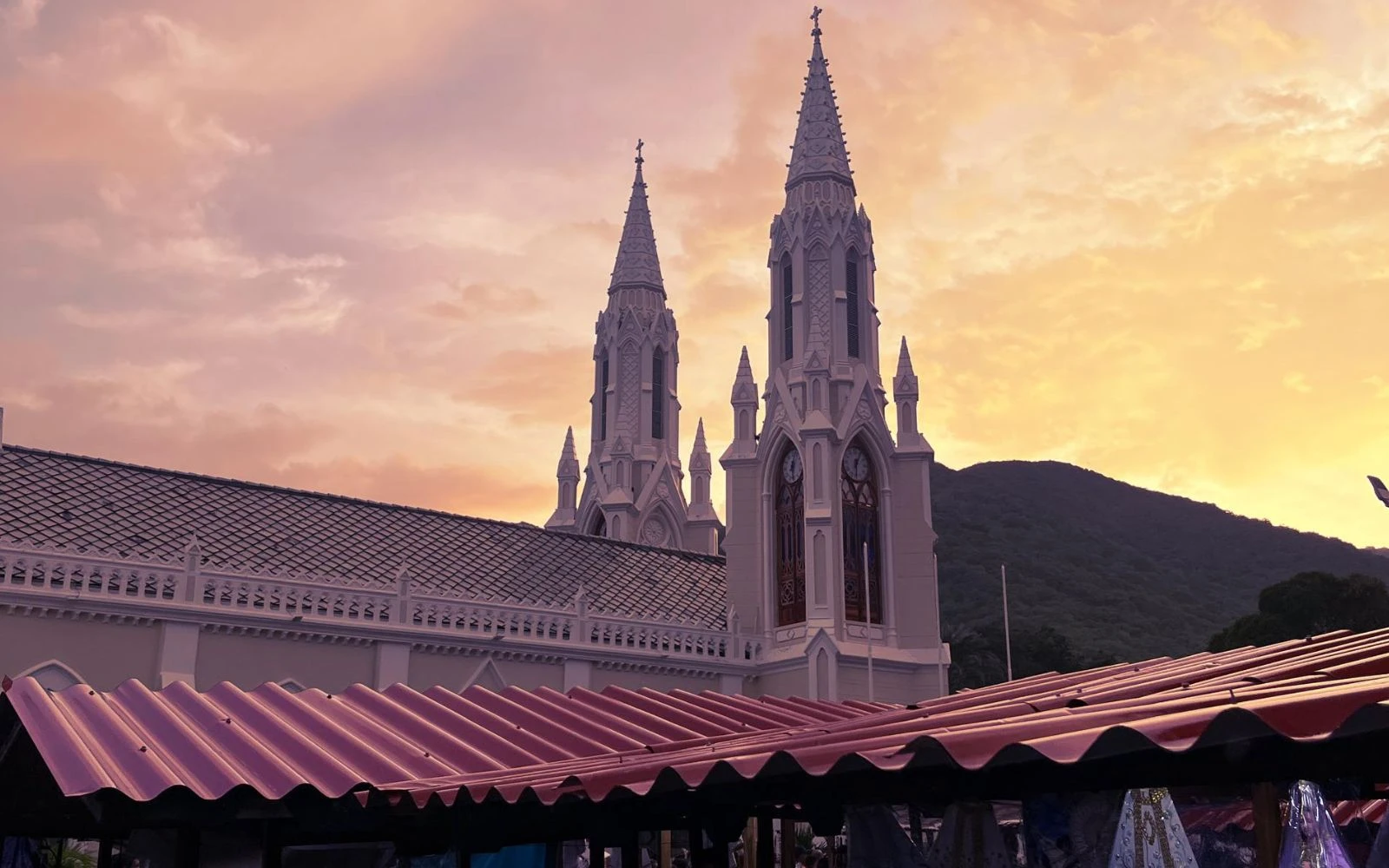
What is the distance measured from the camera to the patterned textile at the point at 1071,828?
8.10m

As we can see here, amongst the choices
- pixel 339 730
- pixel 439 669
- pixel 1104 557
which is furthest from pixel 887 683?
pixel 1104 557

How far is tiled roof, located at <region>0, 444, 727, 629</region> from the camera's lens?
88.7 feet

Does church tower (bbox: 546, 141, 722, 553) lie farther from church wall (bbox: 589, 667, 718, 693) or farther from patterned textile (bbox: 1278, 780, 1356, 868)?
patterned textile (bbox: 1278, 780, 1356, 868)

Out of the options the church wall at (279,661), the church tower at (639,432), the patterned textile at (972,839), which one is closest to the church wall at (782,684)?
the church wall at (279,661)

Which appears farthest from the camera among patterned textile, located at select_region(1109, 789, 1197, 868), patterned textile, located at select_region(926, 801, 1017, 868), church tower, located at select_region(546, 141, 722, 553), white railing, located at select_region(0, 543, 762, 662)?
church tower, located at select_region(546, 141, 722, 553)

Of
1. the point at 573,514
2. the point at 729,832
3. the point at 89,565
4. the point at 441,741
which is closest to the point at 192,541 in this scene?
the point at 89,565

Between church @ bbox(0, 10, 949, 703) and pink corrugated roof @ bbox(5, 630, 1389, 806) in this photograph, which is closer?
pink corrugated roof @ bbox(5, 630, 1389, 806)

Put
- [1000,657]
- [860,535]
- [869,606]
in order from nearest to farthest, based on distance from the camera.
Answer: [869,606]
[860,535]
[1000,657]

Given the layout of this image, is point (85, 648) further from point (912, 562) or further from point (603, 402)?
point (603, 402)

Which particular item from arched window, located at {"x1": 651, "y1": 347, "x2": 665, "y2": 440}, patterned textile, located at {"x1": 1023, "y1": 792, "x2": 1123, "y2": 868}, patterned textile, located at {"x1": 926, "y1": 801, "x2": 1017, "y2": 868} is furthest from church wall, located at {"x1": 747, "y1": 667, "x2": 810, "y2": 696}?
patterned textile, located at {"x1": 1023, "y1": 792, "x2": 1123, "y2": 868}

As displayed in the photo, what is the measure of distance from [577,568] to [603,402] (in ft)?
55.2

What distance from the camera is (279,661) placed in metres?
27.8

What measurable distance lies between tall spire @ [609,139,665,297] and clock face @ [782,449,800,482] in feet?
54.0

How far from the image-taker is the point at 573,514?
5403 centimetres
